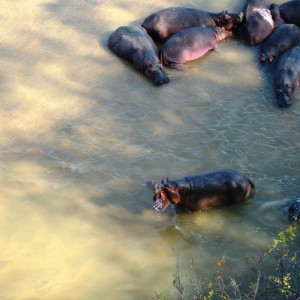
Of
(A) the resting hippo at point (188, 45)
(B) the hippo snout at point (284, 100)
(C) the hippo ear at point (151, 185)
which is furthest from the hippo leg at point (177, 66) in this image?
(C) the hippo ear at point (151, 185)

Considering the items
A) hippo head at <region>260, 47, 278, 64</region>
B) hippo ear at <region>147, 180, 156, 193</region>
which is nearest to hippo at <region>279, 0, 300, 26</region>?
hippo head at <region>260, 47, 278, 64</region>

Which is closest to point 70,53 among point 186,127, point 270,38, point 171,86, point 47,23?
point 47,23

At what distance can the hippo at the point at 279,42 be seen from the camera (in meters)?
8.90

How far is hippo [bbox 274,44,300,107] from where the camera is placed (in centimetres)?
804

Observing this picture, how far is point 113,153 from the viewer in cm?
706

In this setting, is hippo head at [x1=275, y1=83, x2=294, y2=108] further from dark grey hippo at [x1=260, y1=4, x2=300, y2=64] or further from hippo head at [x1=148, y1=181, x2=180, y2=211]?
hippo head at [x1=148, y1=181, x2=180, y2=211]

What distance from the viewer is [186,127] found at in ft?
24.8

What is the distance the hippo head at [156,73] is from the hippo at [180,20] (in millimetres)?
1078

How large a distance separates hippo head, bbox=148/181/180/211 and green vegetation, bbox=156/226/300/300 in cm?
87

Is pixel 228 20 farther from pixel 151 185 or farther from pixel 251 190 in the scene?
pixel 151 185

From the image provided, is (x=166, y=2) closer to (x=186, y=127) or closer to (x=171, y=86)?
(x=171, y=86)

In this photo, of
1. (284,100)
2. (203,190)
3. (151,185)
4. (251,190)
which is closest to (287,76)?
(284,100)

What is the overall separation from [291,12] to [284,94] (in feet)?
7.64

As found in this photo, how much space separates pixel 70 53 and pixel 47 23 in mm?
1015
